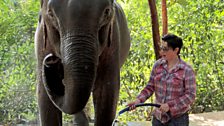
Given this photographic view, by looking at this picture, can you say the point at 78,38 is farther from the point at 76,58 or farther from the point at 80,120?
the point at 80,120

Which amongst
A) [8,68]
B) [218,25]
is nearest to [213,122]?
[218,25]

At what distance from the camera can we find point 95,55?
5.68 feet

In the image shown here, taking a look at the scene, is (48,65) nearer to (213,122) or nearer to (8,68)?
(8,68)

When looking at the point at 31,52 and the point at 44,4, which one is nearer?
the point at 44,4

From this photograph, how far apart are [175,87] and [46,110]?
0.72 m

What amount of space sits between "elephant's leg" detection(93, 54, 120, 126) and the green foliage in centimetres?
174

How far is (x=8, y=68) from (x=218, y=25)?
279 centimetres

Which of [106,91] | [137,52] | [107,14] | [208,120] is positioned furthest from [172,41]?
[137,52]

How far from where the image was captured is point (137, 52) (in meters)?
5.27

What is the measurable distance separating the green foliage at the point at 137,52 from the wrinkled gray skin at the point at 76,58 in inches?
68.1

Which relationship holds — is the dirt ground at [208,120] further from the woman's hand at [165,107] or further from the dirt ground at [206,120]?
the woman's hand at [165,107]

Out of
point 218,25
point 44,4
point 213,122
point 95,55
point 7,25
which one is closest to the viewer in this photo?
point 95,55

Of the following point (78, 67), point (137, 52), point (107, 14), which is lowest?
point (78, 67)

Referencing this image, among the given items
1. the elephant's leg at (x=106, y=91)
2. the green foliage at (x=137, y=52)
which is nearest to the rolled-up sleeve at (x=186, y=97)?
A: the elephant's leg at (x=106, y=91)
